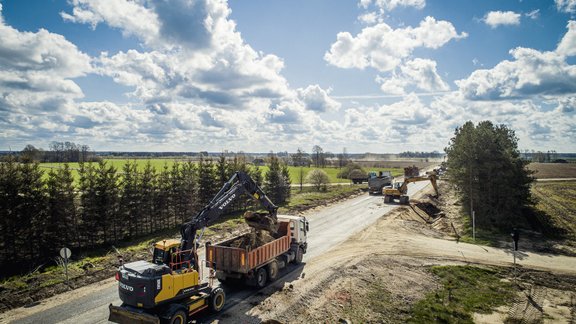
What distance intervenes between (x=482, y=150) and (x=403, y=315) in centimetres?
2310

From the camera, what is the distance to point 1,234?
2062 centimetres

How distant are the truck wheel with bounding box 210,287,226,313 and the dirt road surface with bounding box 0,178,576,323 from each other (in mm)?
319

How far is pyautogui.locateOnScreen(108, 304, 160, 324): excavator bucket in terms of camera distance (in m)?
10.6

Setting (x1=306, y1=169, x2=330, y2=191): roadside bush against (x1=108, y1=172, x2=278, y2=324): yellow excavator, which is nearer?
(x1=108, y1=172, x2=278, y2=324): yellow excavator

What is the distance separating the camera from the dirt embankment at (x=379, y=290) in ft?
45.2

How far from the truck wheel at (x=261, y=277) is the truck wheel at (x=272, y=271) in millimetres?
350

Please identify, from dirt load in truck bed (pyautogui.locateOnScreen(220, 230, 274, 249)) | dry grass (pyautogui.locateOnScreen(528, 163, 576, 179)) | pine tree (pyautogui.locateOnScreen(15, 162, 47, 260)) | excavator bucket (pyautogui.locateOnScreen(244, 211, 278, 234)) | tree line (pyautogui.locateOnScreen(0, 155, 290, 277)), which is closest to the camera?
dirt load in truck bed (pyautogui.locateOnScreen(220, 230, 274, 249))

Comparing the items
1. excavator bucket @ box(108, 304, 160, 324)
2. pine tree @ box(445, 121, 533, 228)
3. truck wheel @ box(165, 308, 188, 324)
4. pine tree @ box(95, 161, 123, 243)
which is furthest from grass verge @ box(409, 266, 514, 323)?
pine tree @ box(95, 161, 123, 243)

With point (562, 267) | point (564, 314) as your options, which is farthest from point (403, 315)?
point (562, 267)

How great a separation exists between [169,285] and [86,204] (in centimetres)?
1770

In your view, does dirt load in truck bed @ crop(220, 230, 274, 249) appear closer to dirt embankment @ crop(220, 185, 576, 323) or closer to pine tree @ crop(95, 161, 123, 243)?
dirt embankment @ crop(220, 185, 576, 323)

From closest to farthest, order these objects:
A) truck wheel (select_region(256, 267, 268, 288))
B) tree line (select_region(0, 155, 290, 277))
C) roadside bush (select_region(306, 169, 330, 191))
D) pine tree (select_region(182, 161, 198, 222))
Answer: truck wheel (select_region(256, 267, 268, 288)) < tree line (select_region(0, 155, 290, 277)) < pine tree (select_region(182, 161, 198, 222)) < roadside bush (select_region(306, 169, 330, 191))

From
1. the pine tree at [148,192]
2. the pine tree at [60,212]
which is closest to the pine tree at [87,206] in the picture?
the pine tree at [60,212]

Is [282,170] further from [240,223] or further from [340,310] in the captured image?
[340,310]
